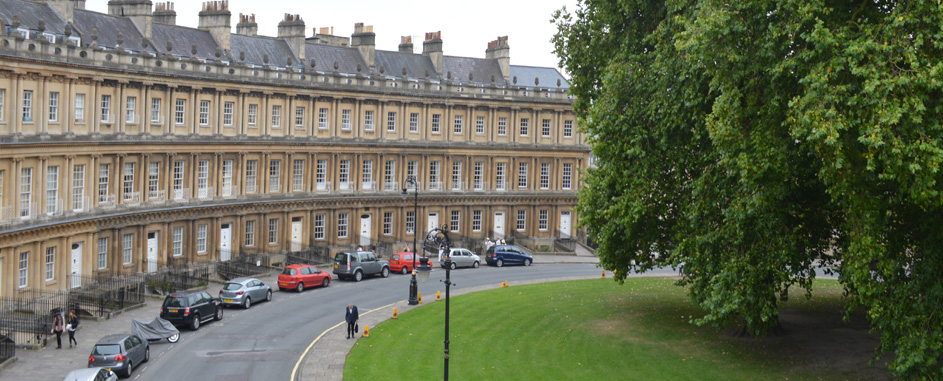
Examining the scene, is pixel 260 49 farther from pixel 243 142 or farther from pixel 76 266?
pixel 76 266

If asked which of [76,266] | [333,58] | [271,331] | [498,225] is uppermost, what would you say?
[333,58]

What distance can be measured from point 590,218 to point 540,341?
200 inches

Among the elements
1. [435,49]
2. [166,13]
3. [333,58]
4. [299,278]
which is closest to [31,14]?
[166,13]

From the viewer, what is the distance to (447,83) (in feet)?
205

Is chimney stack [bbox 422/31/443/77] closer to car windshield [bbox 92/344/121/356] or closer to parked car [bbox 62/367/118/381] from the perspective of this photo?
car windshield [bbox 92/344/121/356]

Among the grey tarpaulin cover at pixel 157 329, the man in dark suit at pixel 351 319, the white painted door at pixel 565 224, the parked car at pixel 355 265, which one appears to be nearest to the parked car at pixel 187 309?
the grey tarpaulin cover at pixel 157 329

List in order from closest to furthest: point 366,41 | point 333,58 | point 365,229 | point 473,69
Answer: point 365,229 → point 333,58 → point 366,41 → point 473,69

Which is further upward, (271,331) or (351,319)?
(351,319)

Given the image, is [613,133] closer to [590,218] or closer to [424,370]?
[590,218]

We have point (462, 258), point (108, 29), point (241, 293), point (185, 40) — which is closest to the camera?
point (241, 293)

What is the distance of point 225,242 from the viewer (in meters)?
51.2

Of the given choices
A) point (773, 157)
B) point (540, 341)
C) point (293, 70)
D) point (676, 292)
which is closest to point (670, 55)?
point (773, 157)

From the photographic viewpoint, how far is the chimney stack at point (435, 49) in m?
66.7

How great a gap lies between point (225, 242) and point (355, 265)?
905 centimetres
